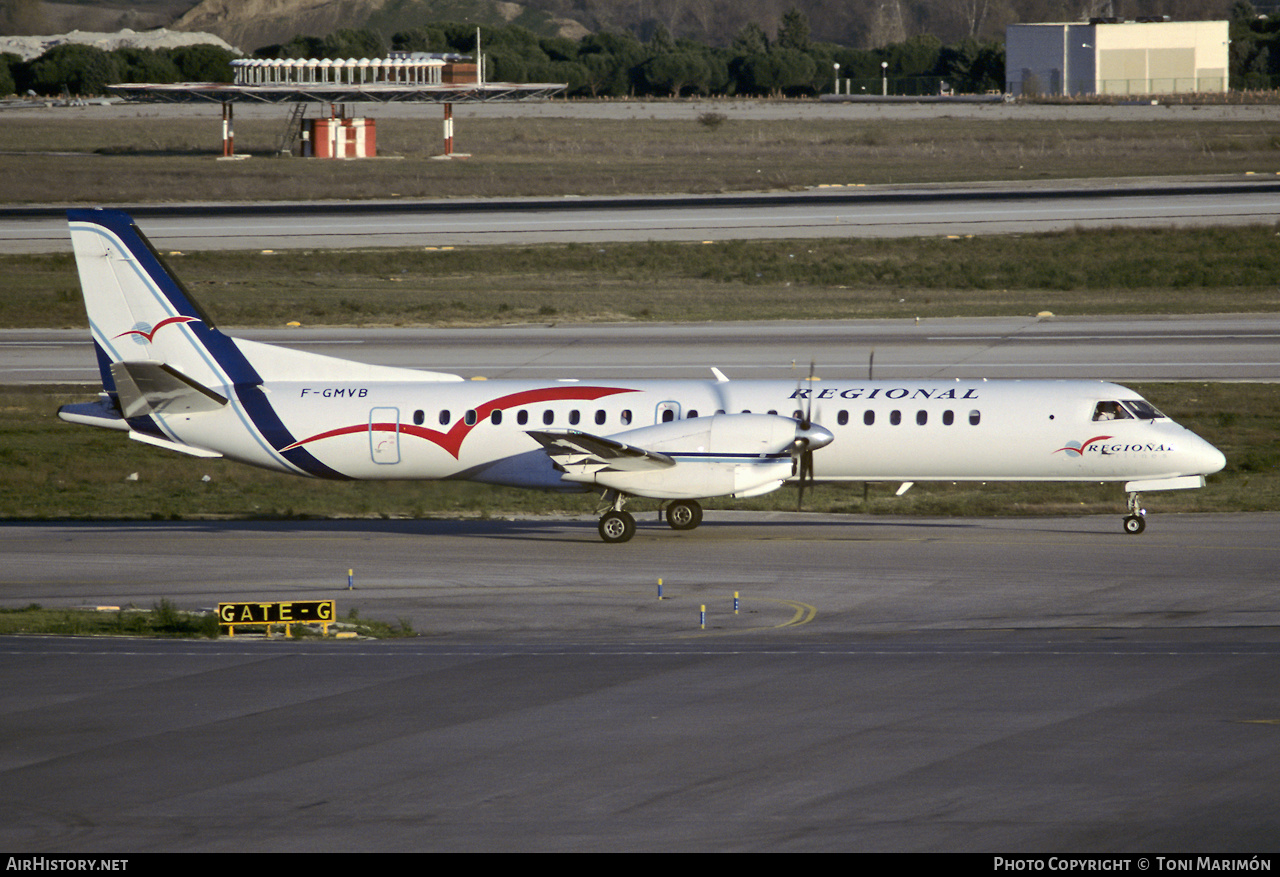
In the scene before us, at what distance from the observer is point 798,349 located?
44594mm

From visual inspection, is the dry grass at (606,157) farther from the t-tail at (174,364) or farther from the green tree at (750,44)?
the t-tail at (174,364)

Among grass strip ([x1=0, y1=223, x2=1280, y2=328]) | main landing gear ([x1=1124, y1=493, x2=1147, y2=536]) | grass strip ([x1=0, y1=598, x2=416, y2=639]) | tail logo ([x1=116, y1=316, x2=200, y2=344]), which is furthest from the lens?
grass strip ([x1=0, y1=223, x2=1280, y2=328])

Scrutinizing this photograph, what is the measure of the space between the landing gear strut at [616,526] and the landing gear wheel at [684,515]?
4.05ft

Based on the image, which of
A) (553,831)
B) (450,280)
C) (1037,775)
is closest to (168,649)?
(553,831)

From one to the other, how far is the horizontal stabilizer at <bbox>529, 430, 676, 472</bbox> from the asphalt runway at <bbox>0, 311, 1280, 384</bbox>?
14.2m

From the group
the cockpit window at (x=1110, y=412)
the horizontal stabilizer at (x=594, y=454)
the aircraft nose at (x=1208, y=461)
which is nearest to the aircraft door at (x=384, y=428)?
the horizontal stabilizer at (x=594, y=454)

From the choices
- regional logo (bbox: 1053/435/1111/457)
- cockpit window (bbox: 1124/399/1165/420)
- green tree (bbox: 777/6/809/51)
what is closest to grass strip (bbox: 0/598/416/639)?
regional logo (bbox: 1053/435/1111/457)

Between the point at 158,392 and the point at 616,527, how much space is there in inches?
360

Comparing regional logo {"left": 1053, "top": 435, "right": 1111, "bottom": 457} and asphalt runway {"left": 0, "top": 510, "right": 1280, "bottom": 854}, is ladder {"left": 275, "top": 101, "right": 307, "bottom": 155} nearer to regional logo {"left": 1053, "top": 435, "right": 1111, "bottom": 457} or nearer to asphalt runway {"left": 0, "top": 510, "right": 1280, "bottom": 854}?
asphalt runway {"left": 0, "top": 510, "right": 1280, "bottom": 854}

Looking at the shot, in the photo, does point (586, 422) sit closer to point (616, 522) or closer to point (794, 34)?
point (616, 522)

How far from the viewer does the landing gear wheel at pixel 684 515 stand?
88.8ft

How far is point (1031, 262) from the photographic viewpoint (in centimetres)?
6222

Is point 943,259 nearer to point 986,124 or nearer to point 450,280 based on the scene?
point 450,280

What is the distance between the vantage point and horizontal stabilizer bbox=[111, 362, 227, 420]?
26.5 meters
